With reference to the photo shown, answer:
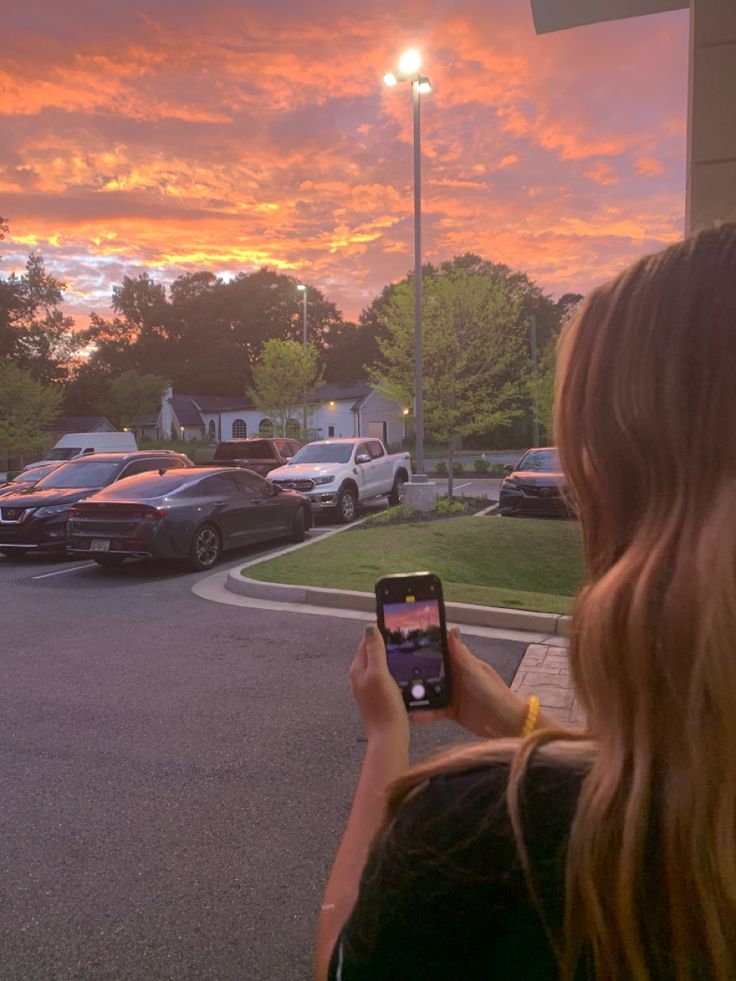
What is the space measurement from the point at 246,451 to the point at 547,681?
53.9ft

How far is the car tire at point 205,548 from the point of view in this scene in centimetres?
1042

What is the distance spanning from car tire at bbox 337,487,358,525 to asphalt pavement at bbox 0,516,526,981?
841 cm

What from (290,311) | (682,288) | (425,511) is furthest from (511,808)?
(290,311)

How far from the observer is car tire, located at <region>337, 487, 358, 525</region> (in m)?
15.7

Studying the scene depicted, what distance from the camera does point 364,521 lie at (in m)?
14.6

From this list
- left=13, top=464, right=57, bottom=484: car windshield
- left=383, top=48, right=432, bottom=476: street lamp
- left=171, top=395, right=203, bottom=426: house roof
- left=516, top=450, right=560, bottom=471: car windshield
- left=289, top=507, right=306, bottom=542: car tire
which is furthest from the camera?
left=171, top=395, right=203, bottom=426: house roof

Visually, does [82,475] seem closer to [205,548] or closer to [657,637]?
[205,548]

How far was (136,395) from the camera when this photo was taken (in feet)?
181

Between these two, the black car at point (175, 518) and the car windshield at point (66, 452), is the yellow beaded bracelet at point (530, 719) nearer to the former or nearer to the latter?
the black car at point (175, 518)

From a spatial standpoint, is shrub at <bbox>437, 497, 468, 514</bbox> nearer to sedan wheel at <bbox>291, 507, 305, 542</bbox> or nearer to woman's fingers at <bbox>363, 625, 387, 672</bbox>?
sedan wheel at <bbox>291, 507, 305, 542</bbox>

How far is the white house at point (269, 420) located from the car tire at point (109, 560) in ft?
104

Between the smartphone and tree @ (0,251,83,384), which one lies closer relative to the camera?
the smartphone

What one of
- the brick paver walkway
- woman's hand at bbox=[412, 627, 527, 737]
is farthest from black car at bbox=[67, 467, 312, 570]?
woman's hand at bbox=[412, 627, 527, 737]

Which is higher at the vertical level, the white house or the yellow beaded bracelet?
the white house
